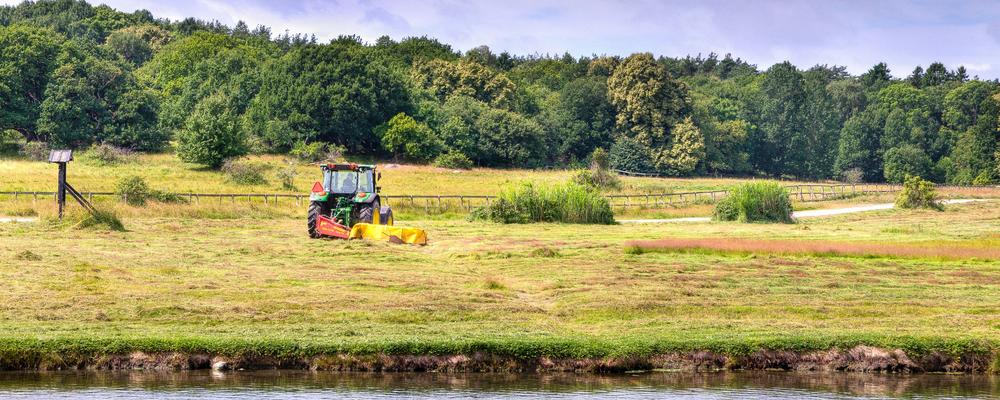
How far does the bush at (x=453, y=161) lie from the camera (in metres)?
104

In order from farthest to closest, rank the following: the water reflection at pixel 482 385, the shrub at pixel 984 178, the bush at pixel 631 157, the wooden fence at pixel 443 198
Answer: the bush at pixel 631 157 → the shrub at pixel 984 178 → the wooden fence at pixel 443 198 → the water reflection at pixel 482 385

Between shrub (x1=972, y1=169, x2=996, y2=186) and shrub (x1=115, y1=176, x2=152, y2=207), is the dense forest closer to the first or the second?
shrub (x1=972, y1=169, x2=996, y2=186)

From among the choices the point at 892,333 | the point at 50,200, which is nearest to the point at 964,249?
the point at 892,333

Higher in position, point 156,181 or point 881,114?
point 881,114

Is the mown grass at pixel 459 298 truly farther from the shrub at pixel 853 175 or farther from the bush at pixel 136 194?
the shrub at pixel 853 175

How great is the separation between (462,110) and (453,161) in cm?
797

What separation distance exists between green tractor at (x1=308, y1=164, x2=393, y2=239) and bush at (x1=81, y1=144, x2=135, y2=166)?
51.1 meters

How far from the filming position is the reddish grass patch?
1398 inches

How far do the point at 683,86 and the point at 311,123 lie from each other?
126 ft

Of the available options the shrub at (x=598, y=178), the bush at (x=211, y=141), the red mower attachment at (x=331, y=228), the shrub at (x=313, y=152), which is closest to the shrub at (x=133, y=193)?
the red mower attachment at (x=331, y=228)

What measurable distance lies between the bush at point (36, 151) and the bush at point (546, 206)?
154 ft

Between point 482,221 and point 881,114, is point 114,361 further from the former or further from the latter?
point 881,114

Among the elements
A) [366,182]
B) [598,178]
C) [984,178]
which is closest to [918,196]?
[598,178]

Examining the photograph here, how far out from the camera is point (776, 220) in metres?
58.8
